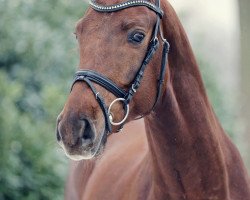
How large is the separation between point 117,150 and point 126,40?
174 centimetres

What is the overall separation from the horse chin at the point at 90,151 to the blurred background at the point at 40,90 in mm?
2038

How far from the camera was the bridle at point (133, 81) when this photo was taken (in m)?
4.32

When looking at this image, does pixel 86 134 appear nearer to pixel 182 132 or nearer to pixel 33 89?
pixel 182 132

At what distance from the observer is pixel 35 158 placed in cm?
650

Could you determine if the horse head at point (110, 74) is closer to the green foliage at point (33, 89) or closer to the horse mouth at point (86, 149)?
the horse mouth at point (86, 149)

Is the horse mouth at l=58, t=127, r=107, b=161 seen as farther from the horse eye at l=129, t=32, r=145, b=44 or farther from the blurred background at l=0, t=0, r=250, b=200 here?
the blurred background at l=0, t=0, r=250, b=200

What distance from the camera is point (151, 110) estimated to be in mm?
4570

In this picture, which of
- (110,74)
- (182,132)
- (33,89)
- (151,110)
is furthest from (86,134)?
(33,89)

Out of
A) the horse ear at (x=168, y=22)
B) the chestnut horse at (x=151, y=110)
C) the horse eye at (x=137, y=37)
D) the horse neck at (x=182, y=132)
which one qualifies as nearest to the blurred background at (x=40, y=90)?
the chestnut horse at (x=151, y=110)

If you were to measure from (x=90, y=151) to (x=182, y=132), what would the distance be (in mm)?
591

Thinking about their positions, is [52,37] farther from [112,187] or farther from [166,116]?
[166,116]

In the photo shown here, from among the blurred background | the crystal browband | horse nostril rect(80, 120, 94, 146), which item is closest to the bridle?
the crystal browband

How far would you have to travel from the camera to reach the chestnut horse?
432 cm

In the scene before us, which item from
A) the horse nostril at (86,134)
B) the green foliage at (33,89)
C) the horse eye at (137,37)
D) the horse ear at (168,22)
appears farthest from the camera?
the green foliage at (33,89)
